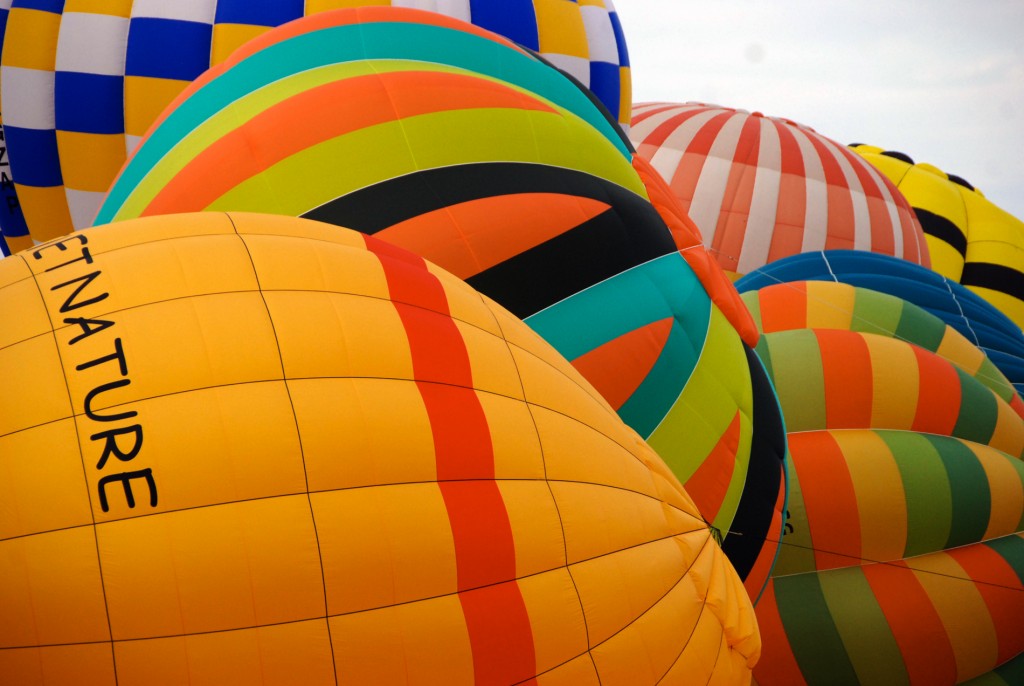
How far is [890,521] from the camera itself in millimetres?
4793

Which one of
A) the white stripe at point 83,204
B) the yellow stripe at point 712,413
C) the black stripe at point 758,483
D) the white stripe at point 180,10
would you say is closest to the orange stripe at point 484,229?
the yellow stripe at point 712,413

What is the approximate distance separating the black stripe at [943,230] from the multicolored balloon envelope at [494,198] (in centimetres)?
666

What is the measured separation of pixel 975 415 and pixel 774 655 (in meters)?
1.60

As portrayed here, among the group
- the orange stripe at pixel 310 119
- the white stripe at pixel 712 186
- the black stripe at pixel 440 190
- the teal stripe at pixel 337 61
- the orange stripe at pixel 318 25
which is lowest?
the black stripe at pixel 440 190

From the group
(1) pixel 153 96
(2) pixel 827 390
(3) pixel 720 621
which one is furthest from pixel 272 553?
(1) pixel 153 96

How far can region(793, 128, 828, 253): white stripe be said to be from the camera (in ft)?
26.8

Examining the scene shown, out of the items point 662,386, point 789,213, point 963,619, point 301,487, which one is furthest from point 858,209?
point 301,487

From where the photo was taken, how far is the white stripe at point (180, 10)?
219 inches

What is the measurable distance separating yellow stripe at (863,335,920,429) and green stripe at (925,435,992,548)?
21 centimetres

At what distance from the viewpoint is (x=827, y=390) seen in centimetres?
506

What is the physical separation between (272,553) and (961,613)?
12.2 feet

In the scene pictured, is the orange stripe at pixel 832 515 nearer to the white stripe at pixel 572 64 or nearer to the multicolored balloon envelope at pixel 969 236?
the white stripe at pixel 572 64

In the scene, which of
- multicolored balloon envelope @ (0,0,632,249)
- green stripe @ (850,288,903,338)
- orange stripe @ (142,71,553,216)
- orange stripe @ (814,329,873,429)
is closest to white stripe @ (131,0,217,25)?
multicolored balloon envelope @ (0,0,632,249)

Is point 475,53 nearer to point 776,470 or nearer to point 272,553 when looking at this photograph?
point 776,470
